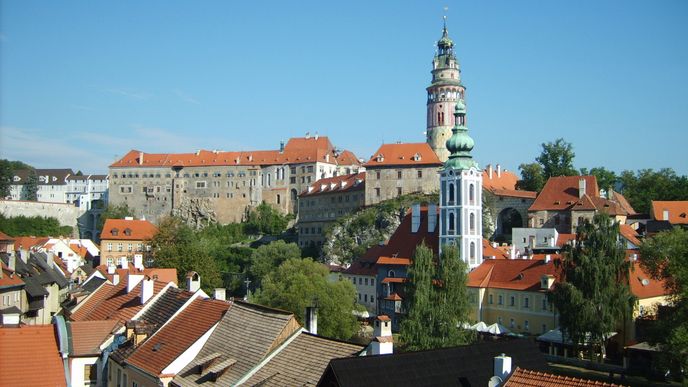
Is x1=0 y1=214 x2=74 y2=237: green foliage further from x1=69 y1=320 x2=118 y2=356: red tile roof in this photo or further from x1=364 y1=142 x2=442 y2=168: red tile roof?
x1=69 y1=320 x2=118 y2=356: red tile roof

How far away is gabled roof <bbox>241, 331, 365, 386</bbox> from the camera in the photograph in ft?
53.4

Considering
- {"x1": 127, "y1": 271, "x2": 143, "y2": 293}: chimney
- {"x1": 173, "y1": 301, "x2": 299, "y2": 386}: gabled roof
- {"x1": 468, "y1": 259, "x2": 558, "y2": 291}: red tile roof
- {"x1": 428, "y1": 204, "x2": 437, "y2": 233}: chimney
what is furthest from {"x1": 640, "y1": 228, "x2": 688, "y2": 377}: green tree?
{"x1": 428, "y1": 204, "x2": 437, "y2": 233}: chimney

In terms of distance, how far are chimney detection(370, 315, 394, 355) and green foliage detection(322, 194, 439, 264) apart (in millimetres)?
62026

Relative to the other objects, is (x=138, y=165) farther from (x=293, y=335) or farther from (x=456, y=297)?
(x=293, y=335)

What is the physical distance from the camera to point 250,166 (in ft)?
365

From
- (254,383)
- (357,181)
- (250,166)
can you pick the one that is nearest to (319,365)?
(254,383)

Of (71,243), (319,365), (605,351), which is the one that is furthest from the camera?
(71,243)

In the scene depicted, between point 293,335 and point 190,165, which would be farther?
point 190,165

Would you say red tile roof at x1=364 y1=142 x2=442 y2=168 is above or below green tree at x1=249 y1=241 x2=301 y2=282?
above

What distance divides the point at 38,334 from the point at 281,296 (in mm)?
28185

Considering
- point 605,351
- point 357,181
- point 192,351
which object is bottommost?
point 605,351

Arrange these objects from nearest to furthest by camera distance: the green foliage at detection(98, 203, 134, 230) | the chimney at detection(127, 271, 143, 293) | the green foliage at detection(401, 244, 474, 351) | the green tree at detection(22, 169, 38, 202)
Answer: the chimney at detection(127, 271, 143, 293) → the green foliage at detection(401, 244, 474, 351) → the green foliage at detection(98, 203, 134, 230) → the green tree at detection(22, 169, 38, 202)

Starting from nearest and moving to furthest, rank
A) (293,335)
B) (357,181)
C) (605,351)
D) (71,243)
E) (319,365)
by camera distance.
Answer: (319,365) → (293,335) → (605,351) → (71,243) → (357,181)

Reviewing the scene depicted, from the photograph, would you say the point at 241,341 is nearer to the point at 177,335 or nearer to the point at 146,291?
the point at 177,335
